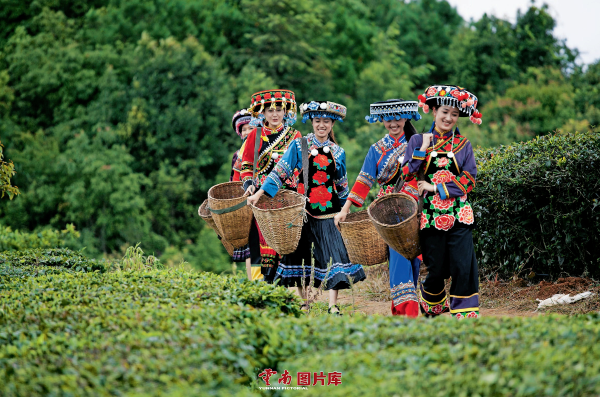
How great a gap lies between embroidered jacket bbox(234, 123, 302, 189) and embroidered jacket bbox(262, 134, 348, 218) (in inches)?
18.9

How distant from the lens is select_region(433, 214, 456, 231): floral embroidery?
4.92 m

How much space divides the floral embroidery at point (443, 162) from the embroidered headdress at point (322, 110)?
1475 mm

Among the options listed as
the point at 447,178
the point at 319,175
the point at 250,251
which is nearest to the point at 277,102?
the point at 319,175

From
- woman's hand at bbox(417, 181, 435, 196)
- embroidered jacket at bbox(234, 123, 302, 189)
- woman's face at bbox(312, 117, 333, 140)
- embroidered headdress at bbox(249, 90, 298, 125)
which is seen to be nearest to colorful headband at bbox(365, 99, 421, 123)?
woman's face at bbox(312, 117, 333, 140)

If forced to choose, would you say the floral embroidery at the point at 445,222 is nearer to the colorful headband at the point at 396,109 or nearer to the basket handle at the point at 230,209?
the colorful headband at the point at 396,109

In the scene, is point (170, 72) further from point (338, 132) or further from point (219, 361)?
point (219, 361)

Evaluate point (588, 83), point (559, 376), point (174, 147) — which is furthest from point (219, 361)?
point (588, 83)

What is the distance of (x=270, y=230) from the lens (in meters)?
5.73

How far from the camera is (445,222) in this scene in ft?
16.2

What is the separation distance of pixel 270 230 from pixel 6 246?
6.22 metres

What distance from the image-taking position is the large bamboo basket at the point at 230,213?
660cm

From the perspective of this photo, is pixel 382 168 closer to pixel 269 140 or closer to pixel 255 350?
pixel 269 140

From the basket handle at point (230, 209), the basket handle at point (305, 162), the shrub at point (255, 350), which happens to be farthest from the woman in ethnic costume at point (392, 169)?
the shrub at point (255, 350)

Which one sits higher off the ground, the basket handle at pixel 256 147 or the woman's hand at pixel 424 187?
the basket handle at pixel 256 147
